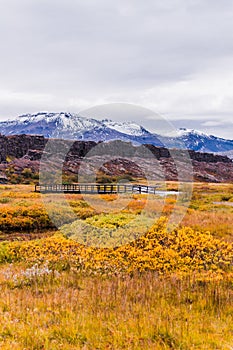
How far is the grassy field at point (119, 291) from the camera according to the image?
5.67 meters

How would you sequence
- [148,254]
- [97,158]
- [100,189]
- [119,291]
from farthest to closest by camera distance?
1. [97,158]
2. [100,189]
3. [148,254]
4. [119,291]

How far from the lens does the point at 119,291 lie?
8039 mm

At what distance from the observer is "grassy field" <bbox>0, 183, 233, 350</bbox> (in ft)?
18.6

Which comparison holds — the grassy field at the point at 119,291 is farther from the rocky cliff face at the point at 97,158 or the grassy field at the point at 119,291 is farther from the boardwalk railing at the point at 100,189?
the rocky cliff face at the point at 97,158

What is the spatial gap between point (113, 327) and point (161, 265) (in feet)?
12.5

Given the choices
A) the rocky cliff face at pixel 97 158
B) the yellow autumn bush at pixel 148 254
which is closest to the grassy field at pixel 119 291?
the yellow autumn bush at pixel 148 254

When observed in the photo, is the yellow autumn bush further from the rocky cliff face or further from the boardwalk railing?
the rocky cliff face

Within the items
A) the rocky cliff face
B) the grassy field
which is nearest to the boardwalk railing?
the grassy field

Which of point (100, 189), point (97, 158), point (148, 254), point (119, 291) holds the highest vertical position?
point (97, 158)

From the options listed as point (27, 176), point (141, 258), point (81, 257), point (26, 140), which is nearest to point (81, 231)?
point (81, 257)

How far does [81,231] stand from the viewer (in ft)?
45.5

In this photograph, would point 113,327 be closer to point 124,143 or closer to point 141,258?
point 141,258

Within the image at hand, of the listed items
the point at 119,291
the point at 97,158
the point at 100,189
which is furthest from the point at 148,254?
the point at 97,158

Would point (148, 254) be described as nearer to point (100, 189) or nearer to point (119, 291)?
point (119, 291)
